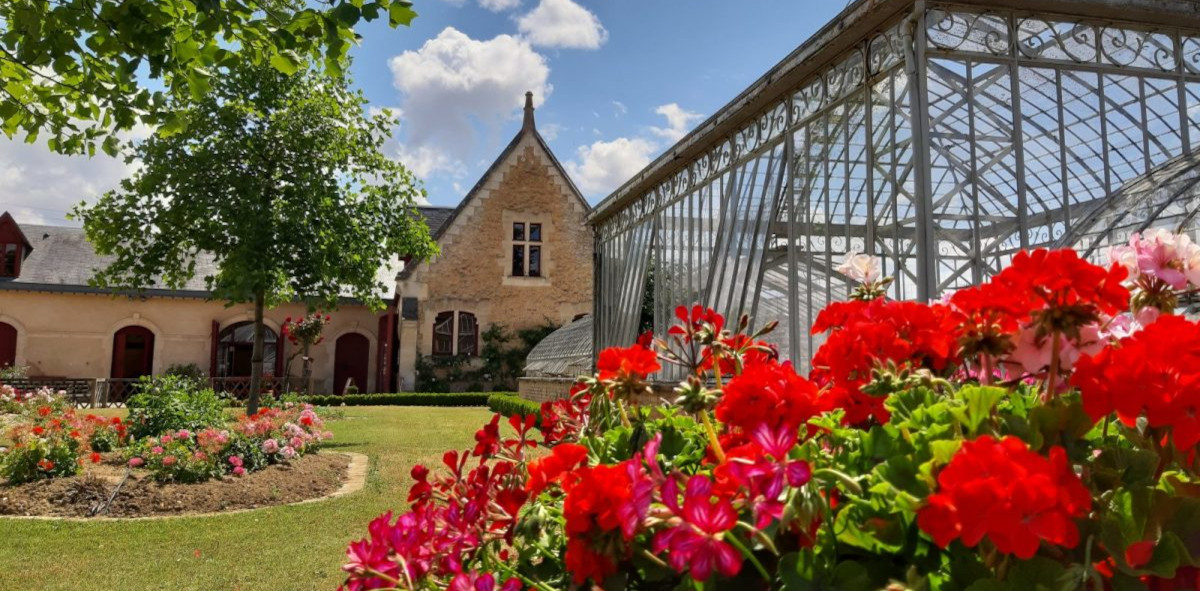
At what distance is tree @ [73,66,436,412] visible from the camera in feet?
35.1

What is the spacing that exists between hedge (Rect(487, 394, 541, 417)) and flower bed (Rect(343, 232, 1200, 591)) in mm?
10496

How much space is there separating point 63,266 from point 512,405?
654 inches

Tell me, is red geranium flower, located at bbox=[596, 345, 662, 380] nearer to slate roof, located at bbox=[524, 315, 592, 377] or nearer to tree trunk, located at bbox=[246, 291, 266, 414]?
slate roof, located at bbox=[524, 315, 592, 377]

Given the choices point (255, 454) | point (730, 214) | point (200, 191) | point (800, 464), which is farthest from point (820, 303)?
point (200, 191)

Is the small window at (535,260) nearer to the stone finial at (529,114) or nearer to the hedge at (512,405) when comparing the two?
the stone finial at (529,114)

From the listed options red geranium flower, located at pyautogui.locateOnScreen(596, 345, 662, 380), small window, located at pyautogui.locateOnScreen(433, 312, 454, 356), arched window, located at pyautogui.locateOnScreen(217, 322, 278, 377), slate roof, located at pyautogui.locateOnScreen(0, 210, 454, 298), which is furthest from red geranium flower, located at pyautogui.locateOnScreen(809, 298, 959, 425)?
arched window, located at pyautogui.locateOnScreen(217, 322, 278, 377)

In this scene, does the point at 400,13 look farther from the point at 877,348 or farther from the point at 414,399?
the point at 414,399

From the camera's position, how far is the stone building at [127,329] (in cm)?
2180

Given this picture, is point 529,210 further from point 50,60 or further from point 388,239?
point 50,60

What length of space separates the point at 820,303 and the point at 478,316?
61.7ft

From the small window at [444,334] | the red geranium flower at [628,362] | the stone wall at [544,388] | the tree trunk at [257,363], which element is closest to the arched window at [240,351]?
the small window at [444,334]

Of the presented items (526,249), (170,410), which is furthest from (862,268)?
(526,249)

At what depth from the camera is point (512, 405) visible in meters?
14.7

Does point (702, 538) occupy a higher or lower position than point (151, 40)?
lower
